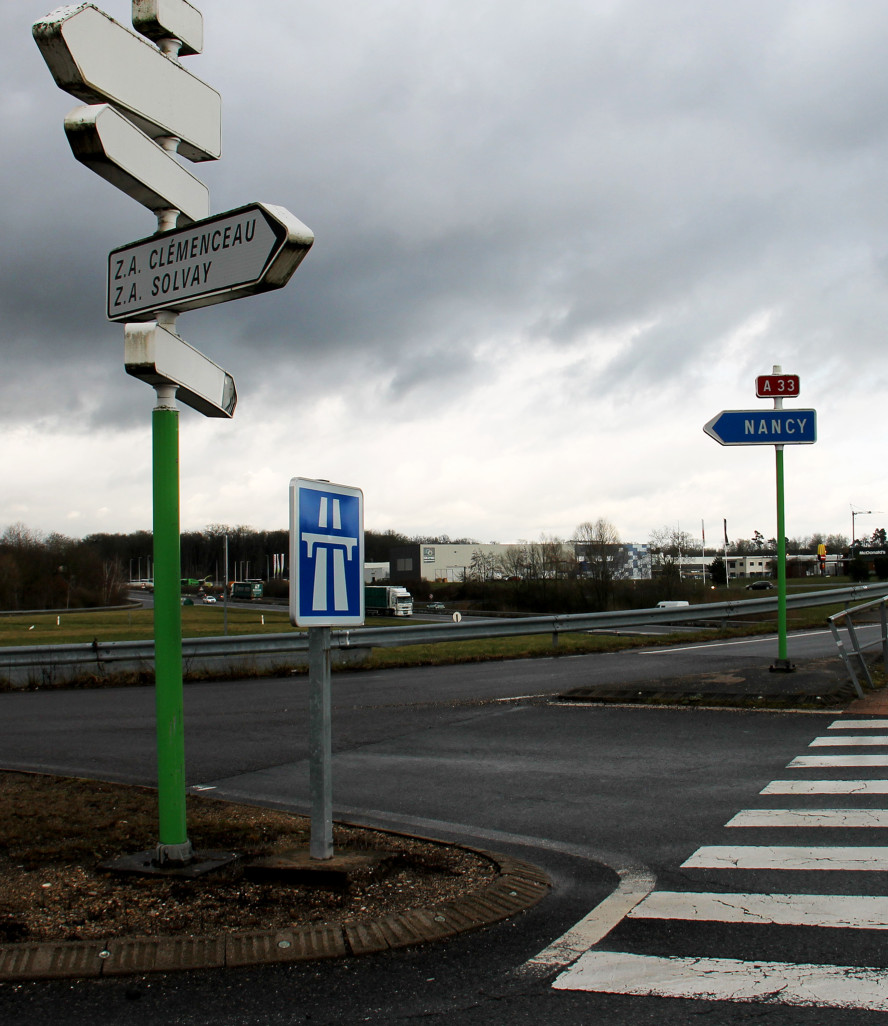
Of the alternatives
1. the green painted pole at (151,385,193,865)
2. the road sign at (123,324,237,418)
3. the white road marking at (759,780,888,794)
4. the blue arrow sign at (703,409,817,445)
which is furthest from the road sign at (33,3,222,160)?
the blue arrow sign at (703,409,817,445)

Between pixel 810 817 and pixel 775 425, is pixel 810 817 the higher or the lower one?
the lower one

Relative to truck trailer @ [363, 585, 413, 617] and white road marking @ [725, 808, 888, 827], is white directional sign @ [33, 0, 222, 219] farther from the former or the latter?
truck trailer @ [363, 585, 413, 617]

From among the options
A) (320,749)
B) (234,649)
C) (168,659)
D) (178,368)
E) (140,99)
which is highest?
(140,99)

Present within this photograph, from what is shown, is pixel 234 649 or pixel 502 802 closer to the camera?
pixel 502 802

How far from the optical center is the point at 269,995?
359cm

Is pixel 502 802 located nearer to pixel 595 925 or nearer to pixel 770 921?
pixel 595 925

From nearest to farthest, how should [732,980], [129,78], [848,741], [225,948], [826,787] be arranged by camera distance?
[732,980] < [225,948] < [129,78] < [826,787] < [848,741]

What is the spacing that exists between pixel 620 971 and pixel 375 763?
501 centimetres

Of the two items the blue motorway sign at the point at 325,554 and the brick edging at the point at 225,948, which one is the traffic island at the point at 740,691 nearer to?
the blue motorway sign at the point at 325,554

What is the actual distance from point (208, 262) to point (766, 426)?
9.29m

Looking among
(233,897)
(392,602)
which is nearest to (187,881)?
(233,897)

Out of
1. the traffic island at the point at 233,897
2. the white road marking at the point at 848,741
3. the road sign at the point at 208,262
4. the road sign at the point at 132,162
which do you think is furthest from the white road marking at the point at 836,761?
the road sign at the point at 132,162

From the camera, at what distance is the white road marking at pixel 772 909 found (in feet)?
14.0

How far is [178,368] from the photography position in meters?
5.03
